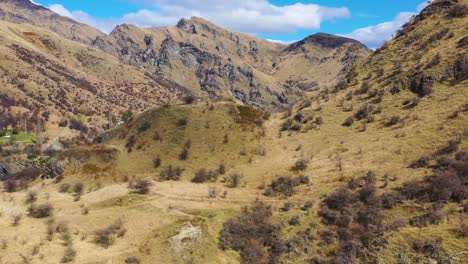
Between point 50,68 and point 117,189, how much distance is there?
14799 centimetres

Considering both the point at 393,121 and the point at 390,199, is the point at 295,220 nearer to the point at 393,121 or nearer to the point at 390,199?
the point at 390,199

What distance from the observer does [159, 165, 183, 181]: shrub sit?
36.5m

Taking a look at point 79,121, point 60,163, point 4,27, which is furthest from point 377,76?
point 4,27

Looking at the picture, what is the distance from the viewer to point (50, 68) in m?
162

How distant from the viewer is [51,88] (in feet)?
468

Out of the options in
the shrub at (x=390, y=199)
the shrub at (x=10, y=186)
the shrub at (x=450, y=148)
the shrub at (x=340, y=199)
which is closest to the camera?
the shrub at (x=390, y=199)

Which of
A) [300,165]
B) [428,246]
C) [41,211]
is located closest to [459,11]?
[300,165]

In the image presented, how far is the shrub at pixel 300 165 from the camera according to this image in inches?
1384

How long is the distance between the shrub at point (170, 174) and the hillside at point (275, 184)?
0.12 metres

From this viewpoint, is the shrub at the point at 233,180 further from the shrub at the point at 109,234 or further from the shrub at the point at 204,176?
the shrub at the point at 109,234

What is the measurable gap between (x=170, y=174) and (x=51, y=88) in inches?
4820

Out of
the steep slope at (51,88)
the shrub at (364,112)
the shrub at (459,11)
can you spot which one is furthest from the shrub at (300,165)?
the steep slope at (51,88)

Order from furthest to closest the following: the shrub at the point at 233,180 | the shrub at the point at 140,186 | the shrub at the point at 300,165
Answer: the shrub at the point at 300,165 < the shrub at the point at 233,180 < the shrub at the point at 140,186

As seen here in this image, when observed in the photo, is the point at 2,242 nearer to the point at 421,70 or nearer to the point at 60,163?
the point at 60,163
